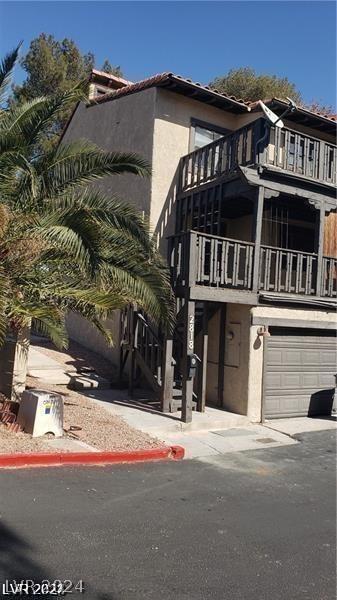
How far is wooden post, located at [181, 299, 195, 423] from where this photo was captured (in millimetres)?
10094

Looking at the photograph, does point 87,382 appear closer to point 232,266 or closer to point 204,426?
point 204,426

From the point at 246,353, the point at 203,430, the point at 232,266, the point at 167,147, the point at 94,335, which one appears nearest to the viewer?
the point at 203,430

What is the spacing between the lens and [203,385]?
1115 cm

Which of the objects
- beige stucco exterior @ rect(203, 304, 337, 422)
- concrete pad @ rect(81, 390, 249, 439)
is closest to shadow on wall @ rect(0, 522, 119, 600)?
concrete pad @ rect(81, 390, 249, 439)

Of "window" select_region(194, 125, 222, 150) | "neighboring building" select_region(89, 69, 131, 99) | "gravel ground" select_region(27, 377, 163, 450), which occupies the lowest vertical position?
"gravel ground" select_region(27, 377, 163, 450)

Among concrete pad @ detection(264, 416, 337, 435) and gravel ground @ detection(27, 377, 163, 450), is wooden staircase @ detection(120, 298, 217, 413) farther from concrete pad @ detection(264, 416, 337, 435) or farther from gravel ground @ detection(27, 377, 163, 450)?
concrete pad @ detection(264, 416, 337, 435)

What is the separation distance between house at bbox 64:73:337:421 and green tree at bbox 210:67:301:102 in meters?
10.2

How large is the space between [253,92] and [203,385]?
17.3 m

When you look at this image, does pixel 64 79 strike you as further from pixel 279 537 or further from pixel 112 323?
pixel 279 537

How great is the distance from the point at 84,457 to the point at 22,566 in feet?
10.2

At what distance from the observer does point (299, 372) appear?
12312 millimetres

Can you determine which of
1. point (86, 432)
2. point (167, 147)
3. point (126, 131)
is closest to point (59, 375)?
point (86, 432)

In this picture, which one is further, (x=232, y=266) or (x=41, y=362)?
(x=41, y=362)

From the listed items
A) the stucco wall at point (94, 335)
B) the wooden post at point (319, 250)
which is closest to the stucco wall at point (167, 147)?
the stucco wall at point (94, 335)
